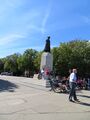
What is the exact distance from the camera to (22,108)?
13.3 metres

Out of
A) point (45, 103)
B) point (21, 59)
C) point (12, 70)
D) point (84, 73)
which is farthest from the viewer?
point (12, 70)

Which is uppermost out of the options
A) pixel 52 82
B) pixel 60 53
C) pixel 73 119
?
pixel 60 53

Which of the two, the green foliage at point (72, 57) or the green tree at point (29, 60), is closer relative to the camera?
the green foliage at point (72, 57)

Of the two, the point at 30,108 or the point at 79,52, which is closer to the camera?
the point at 30,108

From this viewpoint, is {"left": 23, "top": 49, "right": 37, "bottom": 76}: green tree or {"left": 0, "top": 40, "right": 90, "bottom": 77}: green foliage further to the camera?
{"left": 23, "top": 49, "right": 37, "bottom": 76}: green tree

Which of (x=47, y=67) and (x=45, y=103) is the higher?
(x=47, y=67)

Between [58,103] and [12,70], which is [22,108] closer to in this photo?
[58,103]

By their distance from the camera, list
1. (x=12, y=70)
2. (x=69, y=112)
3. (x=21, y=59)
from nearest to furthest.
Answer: (x=69, y=112) → (x=21, y=59) → (x=12, y=70)

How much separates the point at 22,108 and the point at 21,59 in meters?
79.6

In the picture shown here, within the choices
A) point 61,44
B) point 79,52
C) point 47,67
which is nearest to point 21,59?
point 61,44

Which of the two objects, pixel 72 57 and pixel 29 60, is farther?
pixel 29 60

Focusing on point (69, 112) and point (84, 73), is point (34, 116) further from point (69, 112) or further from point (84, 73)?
point (84, 73)

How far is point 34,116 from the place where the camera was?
11.5 meters

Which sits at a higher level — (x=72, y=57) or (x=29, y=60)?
(x=29, y=60)
